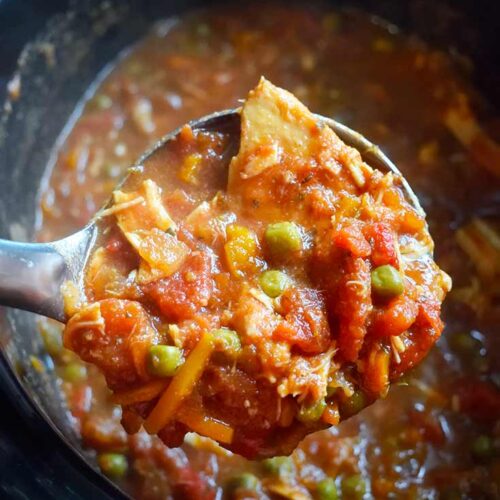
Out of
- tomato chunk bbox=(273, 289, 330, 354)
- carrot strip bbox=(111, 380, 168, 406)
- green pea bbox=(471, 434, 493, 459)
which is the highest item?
tomato chunk bbox=(273, 289, 330, 354)

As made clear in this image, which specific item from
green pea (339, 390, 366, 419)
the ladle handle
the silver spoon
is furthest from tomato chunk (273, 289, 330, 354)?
the ladle handle

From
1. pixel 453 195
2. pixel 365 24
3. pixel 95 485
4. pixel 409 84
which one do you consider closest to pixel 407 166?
pixel 453 195

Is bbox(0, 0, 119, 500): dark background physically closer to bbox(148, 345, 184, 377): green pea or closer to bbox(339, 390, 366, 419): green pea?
bbox(148, 345, 184, 377): green pea

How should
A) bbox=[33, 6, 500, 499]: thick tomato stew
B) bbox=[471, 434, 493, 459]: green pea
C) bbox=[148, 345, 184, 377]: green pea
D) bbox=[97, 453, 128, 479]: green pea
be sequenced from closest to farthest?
bbox=[148, 345, 184, 377]: green pea < bbox=[33, 6, 500, 499]: thick tomato stew < bbox=[97, 453, 128, 479]: green pea < bbox=[471, 434, 493, 459]: green pea

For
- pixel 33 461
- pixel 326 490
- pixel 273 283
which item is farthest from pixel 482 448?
pixel 33 461

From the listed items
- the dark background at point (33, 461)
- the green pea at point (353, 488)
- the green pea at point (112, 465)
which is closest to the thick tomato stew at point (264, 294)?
the dark background at point (33, 461)

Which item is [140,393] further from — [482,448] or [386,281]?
[482,448]

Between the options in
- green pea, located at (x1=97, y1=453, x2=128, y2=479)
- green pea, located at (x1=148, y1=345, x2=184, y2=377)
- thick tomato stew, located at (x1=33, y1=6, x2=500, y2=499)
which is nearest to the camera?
green pea, located at (x1=148, y1=345, x2=184, y2=377)
